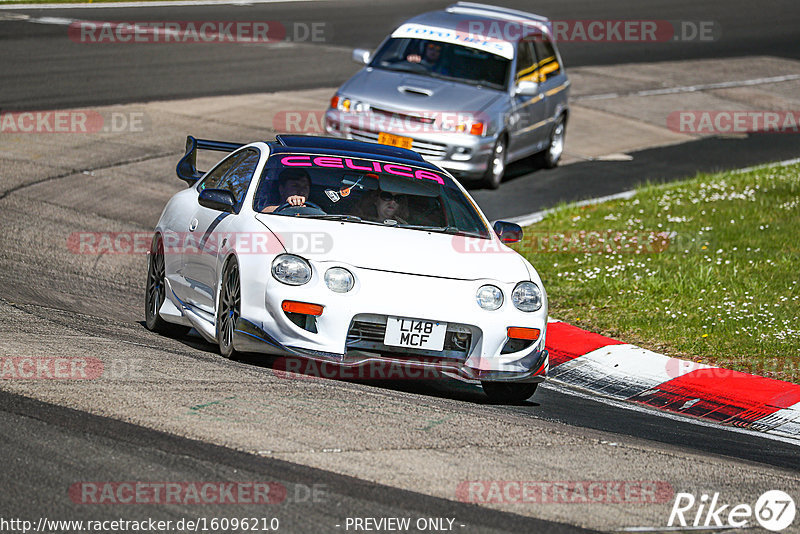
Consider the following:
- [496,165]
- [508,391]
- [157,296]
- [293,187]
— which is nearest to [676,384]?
[508,391]

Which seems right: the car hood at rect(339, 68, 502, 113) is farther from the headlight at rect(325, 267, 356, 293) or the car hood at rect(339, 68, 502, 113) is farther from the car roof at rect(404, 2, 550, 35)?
the headlight at rect(325, 267, 356, 293)

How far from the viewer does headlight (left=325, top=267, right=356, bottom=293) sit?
7.40 meters

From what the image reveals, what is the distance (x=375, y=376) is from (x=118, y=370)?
1561 millimetres

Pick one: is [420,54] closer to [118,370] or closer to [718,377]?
[718,377]

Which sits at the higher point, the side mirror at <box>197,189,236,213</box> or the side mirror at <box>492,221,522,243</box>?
the side mirror at <box>197,189,236,213</box>

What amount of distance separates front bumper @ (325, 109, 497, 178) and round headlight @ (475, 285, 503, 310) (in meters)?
7.34

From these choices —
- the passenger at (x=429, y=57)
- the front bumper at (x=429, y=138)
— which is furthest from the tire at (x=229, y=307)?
the passenger at (x=429, y=57)

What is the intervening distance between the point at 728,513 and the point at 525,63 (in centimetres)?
1158

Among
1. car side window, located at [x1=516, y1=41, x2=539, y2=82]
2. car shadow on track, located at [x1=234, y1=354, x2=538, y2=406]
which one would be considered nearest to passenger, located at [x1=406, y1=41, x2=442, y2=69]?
car side window, located at [x1=516, y1=41, x2=539, y2=82]

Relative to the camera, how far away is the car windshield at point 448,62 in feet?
52.4

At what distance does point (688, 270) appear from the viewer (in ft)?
38.6

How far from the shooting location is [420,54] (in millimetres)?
16141

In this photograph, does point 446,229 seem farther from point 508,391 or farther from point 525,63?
point 525,63

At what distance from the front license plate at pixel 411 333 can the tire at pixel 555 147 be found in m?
10.5
